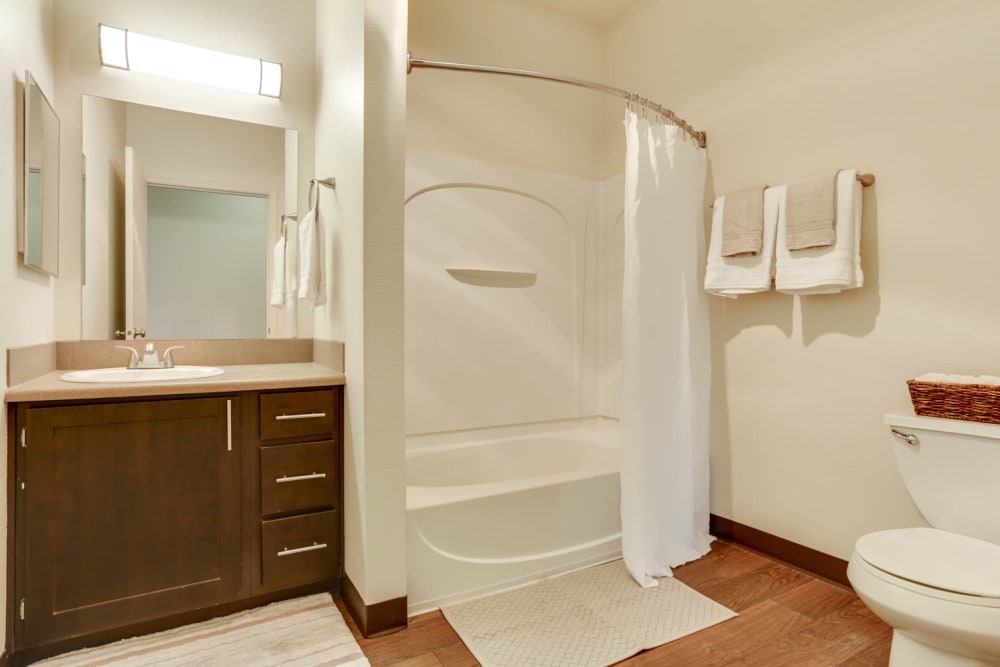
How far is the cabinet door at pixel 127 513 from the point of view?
5.30 feet

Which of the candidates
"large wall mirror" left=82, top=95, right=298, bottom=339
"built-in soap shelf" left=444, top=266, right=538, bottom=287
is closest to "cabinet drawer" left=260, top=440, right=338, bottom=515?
"large wall mirror" left=82, top=95, right=298, bottom=339

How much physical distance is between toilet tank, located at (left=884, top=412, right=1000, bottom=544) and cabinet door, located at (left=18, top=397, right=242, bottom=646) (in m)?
2.24

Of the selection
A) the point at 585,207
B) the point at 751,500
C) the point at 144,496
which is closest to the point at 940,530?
the point at 751,500

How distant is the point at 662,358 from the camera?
233 cm

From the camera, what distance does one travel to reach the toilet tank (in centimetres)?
154

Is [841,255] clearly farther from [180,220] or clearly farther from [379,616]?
[180,220]

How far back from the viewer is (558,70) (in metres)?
3.15

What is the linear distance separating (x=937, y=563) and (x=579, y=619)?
3.54 feet

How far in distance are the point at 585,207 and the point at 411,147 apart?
1.12m

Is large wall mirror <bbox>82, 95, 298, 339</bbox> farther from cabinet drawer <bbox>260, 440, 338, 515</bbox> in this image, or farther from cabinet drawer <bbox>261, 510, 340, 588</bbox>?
cabinet drawer <bbox>261, 510, 340, 588</bbox>

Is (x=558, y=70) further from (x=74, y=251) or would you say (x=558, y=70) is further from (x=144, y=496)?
(x=144, y=496)

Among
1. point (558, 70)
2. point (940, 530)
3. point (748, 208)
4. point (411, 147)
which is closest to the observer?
point (940, 530)

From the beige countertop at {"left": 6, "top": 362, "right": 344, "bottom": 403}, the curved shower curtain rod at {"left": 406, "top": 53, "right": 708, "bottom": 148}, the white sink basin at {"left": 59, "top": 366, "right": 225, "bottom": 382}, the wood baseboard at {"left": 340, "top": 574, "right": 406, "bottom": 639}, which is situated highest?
the curved shower curtain rod at {"left": 406, "top": 53, "right": 708, "bottom": 148}

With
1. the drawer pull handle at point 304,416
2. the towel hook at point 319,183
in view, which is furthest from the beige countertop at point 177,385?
the towel hook at point 319,183
